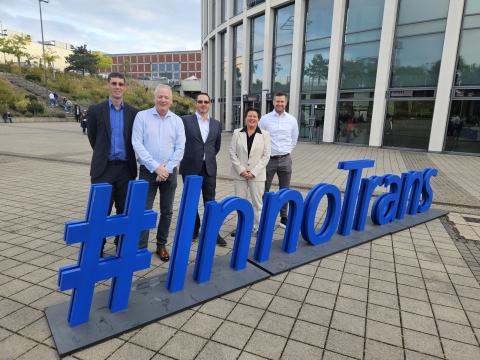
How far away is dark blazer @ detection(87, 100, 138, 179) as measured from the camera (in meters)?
3.21

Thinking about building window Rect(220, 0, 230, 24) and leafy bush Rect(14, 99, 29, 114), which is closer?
building window Rect(220, 0, 230, 24)

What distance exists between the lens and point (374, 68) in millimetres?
15594

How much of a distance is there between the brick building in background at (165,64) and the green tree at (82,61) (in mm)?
23998

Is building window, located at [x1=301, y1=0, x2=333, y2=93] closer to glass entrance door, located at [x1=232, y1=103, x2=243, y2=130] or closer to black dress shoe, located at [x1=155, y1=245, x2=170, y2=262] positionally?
glass entrance door, located at [x1=232, y1=103, x2=243, y2=130]

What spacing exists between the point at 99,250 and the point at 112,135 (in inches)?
54.7

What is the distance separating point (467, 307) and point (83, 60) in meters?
70.8

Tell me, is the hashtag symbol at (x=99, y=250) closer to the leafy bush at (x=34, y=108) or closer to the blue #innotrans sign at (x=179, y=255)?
the blue #innotrans sign at (x=179, y=255)

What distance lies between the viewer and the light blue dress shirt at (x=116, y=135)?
327cm

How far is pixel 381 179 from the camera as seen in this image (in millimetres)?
4477

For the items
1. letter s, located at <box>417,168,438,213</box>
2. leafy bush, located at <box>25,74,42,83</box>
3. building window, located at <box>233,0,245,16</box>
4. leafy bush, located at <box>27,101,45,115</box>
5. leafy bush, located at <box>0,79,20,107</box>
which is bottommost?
letter s, located at <box>417,168,438,213</box>

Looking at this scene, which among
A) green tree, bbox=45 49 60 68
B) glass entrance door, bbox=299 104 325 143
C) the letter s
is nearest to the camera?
the letter s

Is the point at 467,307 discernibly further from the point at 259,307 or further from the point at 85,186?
the point at 85,186

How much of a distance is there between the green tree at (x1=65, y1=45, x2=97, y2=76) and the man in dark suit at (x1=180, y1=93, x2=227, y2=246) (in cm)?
6592

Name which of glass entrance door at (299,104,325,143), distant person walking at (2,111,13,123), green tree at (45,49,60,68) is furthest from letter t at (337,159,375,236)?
green tree at (45,49,60,68)
